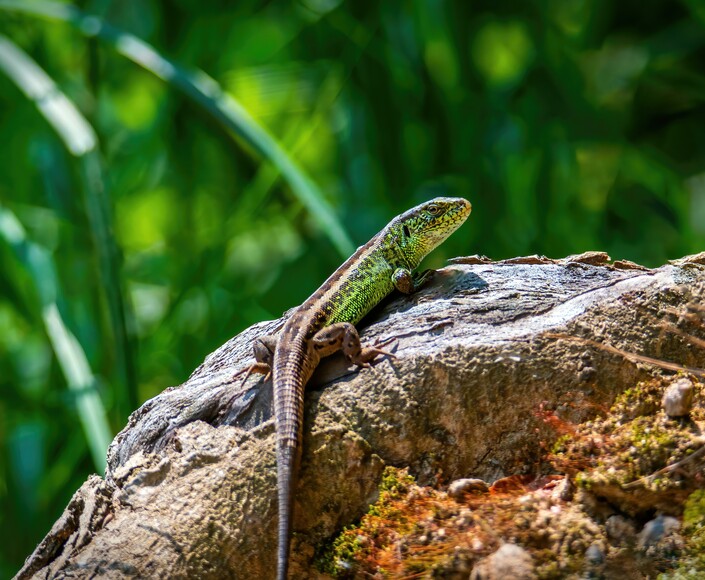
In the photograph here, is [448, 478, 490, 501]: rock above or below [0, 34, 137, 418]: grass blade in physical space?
below

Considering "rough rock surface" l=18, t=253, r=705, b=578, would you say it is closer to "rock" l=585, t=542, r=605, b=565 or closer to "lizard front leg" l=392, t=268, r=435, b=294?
"rock" l=585, t=542, r=605, b=565

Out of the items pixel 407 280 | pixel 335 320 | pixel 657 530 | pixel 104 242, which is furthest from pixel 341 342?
pixel 104 242

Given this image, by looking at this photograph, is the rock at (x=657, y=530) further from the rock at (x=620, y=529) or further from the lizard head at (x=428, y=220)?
the lizard head at (x=428, y=220)

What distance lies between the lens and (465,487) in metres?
2.85

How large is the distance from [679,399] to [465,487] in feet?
2.54

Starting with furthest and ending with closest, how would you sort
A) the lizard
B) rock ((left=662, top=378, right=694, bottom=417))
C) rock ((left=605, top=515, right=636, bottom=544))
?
the lizard, rock ((left=662, top=378, right=694, bottom=417)), rock ((left=605, top=515, right=636, bottom=544))

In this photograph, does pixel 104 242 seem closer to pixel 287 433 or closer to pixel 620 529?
pixel 287 433

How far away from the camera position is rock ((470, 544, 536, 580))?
2.45 m

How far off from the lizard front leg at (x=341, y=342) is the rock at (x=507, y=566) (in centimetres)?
106

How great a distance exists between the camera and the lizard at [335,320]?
2.98m

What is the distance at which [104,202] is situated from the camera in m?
5.12

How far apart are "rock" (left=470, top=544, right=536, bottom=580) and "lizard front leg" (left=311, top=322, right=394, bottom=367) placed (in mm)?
1057

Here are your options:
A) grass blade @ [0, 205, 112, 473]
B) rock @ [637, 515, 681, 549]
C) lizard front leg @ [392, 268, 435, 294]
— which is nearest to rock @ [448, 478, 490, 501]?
rock @ [637, 515, 681, 549]

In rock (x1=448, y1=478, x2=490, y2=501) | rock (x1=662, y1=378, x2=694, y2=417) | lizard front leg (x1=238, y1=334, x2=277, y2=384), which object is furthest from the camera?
lizard front leg (x1=238, y1=334, x2=277, y2=384)
